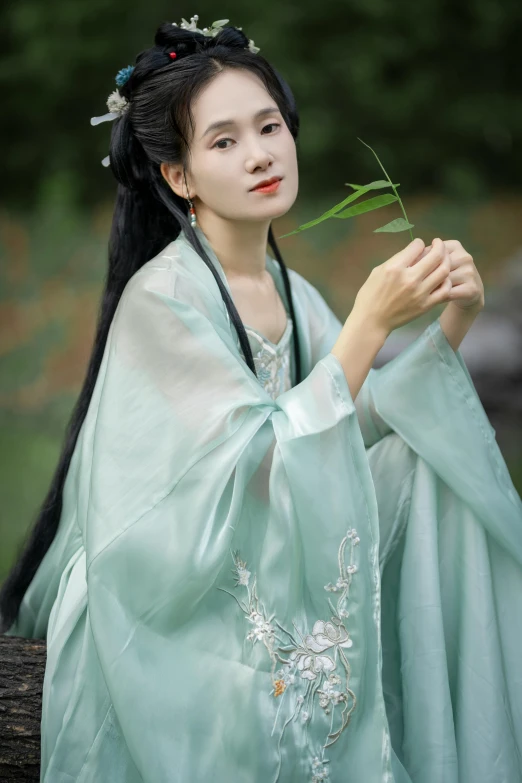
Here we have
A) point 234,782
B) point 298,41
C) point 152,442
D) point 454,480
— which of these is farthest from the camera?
point 298,41

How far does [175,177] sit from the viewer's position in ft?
5.64

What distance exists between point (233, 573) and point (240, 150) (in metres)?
0.71

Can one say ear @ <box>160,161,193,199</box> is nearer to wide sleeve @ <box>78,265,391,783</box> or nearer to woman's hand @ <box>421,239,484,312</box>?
wide sleeve @ <box>78,265,391,783</box>

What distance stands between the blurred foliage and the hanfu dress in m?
3.51

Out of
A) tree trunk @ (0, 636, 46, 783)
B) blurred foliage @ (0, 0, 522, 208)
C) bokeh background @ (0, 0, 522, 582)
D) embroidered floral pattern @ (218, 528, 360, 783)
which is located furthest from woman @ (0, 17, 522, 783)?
blurred foliage @ (0, 0, 522, 208)

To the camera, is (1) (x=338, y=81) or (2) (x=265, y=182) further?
(1) (x=338, y=81)

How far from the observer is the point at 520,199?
4.82 meters

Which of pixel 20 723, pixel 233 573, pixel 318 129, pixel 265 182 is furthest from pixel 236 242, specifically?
pixel 318 129

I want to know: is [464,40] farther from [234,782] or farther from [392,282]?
[234,782]

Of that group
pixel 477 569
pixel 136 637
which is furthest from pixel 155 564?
pixel 477 569

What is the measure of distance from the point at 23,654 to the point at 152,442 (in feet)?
1.65

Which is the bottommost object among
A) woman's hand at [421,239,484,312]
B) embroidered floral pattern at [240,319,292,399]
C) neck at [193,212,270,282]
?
embroidered floral pattern at [240,319,292,399]

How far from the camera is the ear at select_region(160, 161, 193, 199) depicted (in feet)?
5.60

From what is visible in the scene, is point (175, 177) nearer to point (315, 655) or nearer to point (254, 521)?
point (254, 521)
